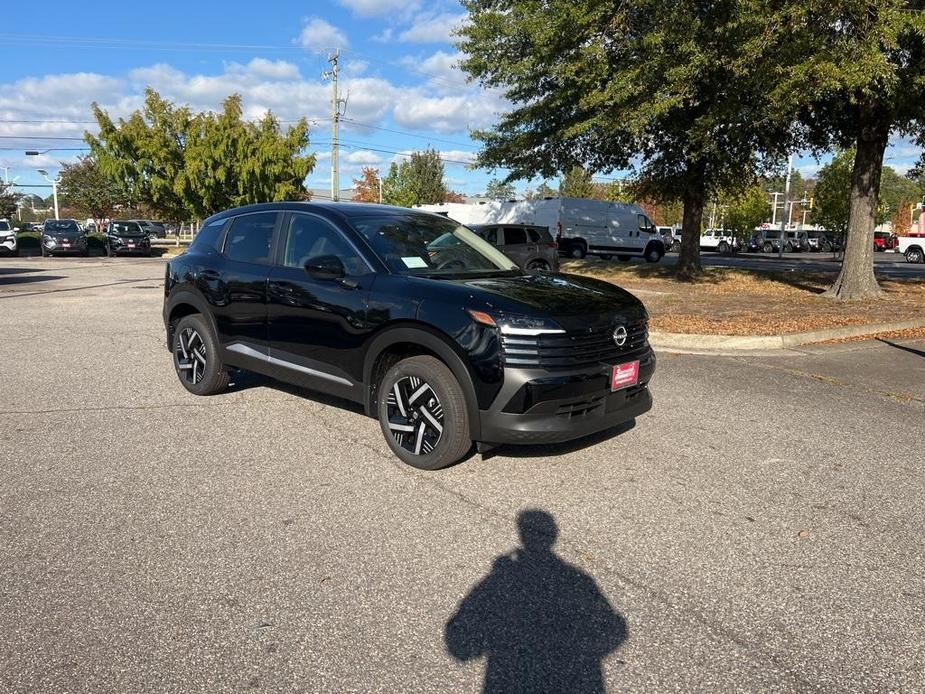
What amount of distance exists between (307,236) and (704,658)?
3935mm

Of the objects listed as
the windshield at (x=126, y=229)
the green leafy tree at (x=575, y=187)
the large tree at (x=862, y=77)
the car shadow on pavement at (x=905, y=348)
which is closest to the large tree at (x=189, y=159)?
the windshield at (x=126, y=229)

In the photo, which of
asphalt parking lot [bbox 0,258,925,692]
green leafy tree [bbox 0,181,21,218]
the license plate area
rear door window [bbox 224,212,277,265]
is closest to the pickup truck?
asphalt parking lot [bbox 0,258,925,692]

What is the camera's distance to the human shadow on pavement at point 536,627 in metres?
2.49

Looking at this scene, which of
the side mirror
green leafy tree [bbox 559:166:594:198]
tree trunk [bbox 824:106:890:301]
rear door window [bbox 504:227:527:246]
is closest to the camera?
the side mirror

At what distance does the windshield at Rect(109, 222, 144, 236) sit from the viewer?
3381 cm

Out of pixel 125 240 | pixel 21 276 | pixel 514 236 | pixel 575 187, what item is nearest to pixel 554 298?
pixel 514 236

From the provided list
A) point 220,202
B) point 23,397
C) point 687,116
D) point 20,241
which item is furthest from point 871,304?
point 20,241

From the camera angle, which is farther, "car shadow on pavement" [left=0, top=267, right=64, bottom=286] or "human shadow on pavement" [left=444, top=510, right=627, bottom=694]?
"car shadow on pavement" [left=0, top=267, right=64, bottom=286]

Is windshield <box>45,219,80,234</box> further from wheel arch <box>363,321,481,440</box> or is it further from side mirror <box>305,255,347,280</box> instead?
wheel arch <box>363,321,481,440</box>

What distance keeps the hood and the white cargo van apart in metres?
26.4

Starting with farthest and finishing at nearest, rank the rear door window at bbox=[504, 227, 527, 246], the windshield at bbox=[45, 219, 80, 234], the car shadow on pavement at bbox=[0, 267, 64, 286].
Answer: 1. the windshield at bbox=[45, 219, 80, 234]
2. the rear door window at bbox=[504, 227, 527, 246]
3. the car shadow on pavement at bbox=[0, 267, 64, 286]

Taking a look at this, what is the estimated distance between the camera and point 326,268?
15.6 feet

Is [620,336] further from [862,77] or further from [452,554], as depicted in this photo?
[862,77]

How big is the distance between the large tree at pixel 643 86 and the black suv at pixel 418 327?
26.0 ft
